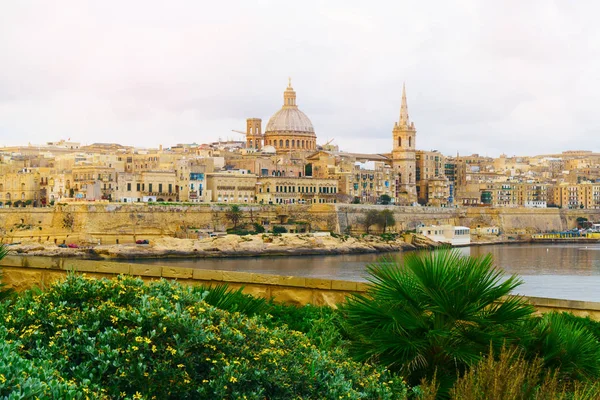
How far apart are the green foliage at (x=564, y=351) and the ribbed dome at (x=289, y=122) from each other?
64.8 metres

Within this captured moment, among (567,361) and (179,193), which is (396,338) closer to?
(567,361)

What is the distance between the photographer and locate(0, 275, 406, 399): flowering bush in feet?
12.1

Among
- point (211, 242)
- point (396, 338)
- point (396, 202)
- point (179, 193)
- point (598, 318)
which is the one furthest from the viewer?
point (396, 202)

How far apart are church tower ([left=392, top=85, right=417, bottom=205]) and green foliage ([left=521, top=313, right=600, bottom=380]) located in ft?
190

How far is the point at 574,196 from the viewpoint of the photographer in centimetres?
7019

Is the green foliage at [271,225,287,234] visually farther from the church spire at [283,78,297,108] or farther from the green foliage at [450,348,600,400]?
the green foliage at [450,348,600,400]

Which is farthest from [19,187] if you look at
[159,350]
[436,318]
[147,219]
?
[159,350]

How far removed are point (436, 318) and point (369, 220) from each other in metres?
46.3

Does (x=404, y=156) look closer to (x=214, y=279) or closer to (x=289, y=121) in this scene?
(x=289, y=121)

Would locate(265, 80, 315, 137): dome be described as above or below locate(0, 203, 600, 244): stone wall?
above

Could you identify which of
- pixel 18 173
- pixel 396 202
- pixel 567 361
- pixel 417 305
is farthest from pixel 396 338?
pixel 396 202

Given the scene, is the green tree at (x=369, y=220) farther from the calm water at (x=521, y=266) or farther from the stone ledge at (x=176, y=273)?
the stone ledge at (x=176, y=273)

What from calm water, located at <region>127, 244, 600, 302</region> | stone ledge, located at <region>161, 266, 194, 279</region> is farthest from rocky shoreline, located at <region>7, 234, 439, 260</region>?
stone ledge, located at <region>161, 266, 194, 279</region>

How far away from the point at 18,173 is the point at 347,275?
30212 millimetres
